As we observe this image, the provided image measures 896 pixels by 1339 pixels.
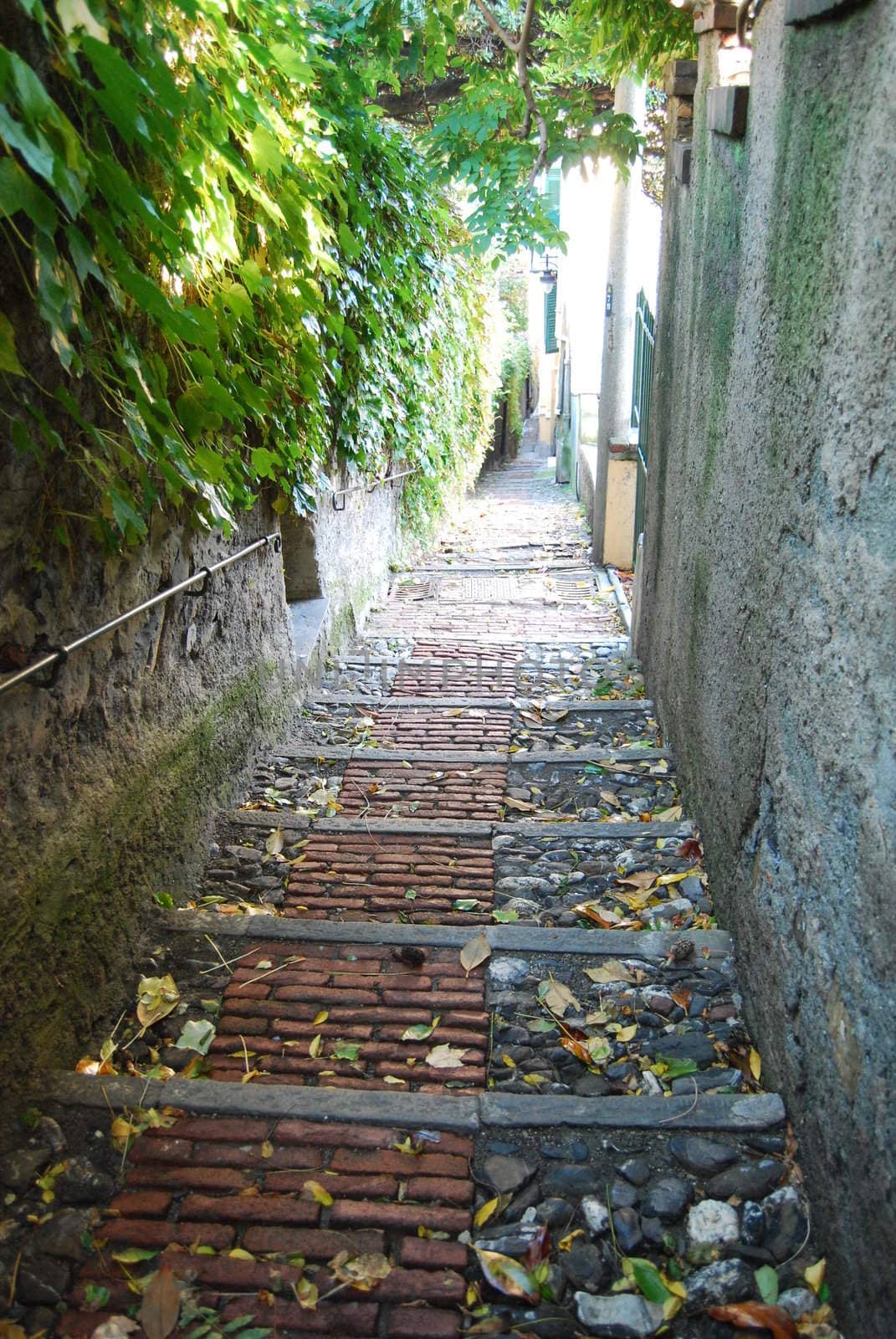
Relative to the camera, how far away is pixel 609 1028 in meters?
2.20

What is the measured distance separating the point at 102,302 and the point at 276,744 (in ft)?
7.29

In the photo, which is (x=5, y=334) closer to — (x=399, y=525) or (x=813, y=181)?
(x=813, y=181)

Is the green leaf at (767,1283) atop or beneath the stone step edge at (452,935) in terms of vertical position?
atop

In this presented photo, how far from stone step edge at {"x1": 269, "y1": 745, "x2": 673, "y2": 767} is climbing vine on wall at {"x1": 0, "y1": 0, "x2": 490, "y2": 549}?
42.4 inches

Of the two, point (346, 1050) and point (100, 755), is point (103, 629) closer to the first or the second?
point (100, 755)

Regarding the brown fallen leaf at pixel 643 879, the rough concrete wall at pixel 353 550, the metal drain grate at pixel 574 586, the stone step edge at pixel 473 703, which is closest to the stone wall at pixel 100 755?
the stone step edge at pixel 473 703

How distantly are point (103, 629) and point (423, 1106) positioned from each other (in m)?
1.28

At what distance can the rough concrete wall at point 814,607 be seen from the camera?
1.41 m

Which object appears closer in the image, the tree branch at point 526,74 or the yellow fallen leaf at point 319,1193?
the yellow fallen leaf at point 319,1193

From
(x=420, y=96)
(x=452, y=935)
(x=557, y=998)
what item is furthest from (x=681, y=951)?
(x=420, y=96)

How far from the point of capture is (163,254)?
225 cm

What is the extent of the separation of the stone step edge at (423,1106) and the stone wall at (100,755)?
0.59 ft

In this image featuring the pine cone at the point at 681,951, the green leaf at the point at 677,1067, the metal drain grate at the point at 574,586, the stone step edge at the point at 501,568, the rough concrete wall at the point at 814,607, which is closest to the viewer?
the rough concrete wall at the point at 814,607

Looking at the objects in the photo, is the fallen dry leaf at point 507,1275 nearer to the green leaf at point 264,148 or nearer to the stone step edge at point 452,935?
the stone step edge at point 452,935
